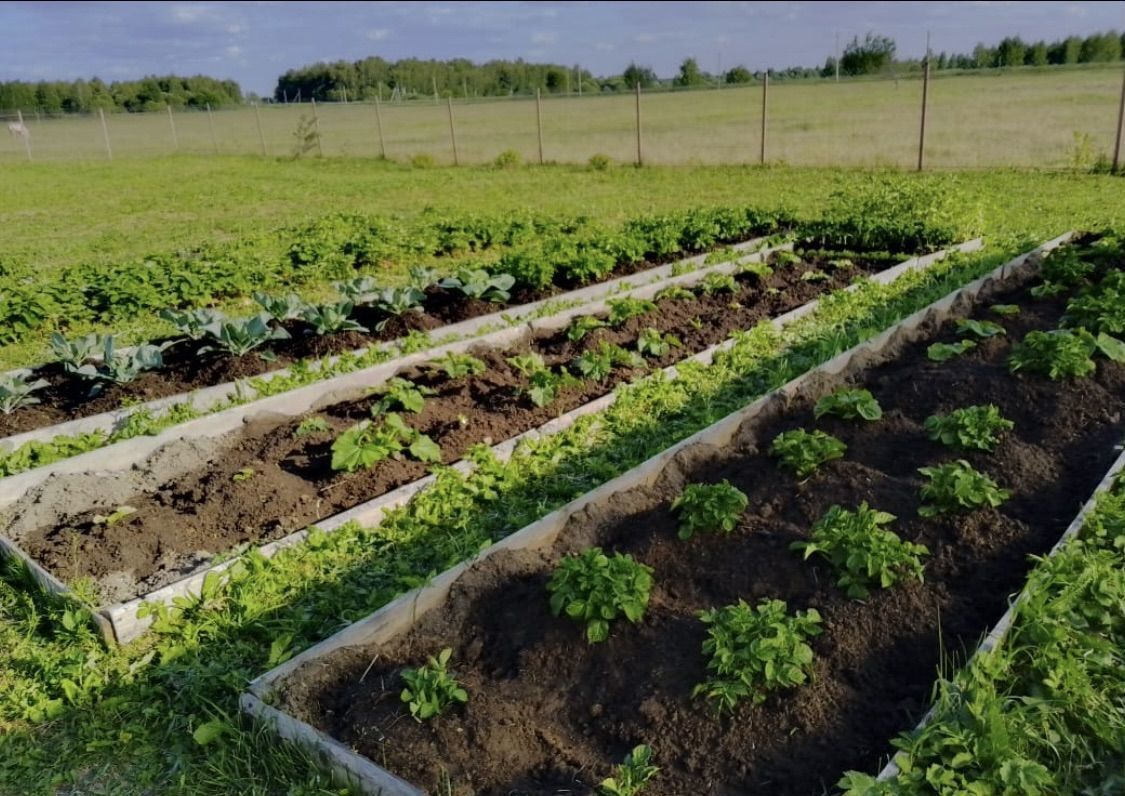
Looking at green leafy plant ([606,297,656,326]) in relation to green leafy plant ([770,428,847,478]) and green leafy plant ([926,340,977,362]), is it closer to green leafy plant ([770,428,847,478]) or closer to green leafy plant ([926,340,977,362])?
green leafy plant ([926,340,977,362])

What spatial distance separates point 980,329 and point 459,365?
3.59 metres

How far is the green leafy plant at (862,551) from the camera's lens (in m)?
3.12

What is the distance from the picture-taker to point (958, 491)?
3523mm

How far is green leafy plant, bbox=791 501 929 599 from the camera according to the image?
10.2 feet

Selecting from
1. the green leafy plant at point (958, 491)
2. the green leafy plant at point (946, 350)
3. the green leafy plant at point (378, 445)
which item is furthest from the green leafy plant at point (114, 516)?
the green leafy plant at point (946, 350)

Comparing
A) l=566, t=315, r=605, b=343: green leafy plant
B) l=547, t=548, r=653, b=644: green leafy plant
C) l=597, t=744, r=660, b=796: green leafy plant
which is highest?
l=566, t=315, r=605, b=343: green leafy plant

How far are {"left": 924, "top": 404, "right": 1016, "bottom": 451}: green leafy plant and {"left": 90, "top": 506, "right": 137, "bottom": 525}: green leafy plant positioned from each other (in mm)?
4030

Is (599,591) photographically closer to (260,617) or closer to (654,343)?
(260,617)

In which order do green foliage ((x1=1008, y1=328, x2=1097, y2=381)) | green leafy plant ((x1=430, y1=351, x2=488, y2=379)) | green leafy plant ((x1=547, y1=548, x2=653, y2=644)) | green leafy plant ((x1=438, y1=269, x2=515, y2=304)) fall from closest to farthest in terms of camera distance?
green leafy plant ((x1=547, y1=548, x2=653, y2=644))
green foliage ((x1=1008, y1=328, x2=1097, y2=381))
green leafy plant ((x1=430, y1=351, x2=488, y2=379))
green leafy plant ((x1=438, y1=269, x2=515, y2=304))

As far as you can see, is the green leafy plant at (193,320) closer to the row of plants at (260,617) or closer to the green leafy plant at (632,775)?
the row of plants at (260,617)

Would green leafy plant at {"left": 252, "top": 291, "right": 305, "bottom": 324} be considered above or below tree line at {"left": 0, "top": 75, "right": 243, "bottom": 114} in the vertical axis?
below

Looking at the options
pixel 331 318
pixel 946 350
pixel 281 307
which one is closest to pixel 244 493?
pixel 331 318

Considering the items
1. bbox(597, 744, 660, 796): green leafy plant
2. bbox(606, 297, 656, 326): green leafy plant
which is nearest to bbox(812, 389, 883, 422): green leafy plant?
bbox(606, 297, 656, 326): green leafy plant

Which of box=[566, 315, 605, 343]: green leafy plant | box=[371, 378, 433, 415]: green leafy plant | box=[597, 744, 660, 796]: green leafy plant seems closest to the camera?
box=[597, 744, 660, 796]: green leafy plant
